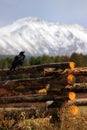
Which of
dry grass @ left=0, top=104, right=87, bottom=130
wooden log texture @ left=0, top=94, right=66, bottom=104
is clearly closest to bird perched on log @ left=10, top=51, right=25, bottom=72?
wooden log texture @ left=0, top=94, right=66, bottom=104

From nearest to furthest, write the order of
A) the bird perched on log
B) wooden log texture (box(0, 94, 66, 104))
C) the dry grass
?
the dry grass, wooden log texture (box(0, 94, 66, 104)), the bird perched on log

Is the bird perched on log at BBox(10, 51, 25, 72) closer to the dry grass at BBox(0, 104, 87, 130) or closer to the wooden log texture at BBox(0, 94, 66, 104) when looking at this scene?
the wooden log texture at BBox(0, 94, 66, 104)

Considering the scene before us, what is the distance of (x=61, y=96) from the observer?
1055cm

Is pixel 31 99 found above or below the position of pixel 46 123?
above

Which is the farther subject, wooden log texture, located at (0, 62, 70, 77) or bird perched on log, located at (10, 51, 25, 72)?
bird perched on log, located at (10, 51, 25, 72)

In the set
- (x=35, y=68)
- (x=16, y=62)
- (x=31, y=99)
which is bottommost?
(x=31, y=99)

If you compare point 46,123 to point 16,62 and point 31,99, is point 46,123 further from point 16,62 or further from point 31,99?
point 16,62

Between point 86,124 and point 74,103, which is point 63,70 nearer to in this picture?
point 74,103

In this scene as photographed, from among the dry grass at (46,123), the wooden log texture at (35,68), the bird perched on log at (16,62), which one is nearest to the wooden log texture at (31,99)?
the dry grass at (46,123)

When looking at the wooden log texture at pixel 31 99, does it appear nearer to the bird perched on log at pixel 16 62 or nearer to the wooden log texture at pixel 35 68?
the wooden log texture at pixel 35 68

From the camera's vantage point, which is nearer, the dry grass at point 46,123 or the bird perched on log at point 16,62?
the dry grass at point 46,123

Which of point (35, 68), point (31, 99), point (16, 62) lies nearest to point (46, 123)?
point (31, 99)

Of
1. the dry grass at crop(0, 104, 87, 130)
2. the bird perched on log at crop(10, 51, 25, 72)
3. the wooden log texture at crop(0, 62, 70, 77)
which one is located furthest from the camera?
the bird perched on log at crop(10, 51, 25, 72)

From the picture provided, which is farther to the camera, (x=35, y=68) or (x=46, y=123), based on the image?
(x=35, y=68)
